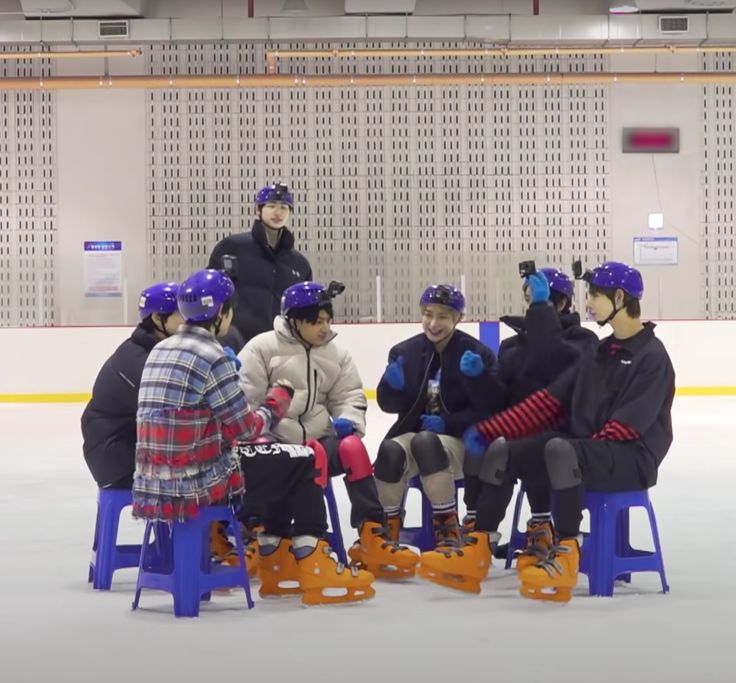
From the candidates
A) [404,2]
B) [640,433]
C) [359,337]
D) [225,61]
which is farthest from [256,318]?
[225,61]

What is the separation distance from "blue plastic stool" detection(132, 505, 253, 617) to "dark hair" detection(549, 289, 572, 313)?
1537mm

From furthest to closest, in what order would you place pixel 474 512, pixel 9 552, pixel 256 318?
pixel 256 318 < pixel 9 552 < pixel 474 512

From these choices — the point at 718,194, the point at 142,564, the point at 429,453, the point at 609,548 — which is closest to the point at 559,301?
the point at 429,453

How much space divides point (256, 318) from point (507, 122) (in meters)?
10.6

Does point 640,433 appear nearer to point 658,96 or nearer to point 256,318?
point 256,318

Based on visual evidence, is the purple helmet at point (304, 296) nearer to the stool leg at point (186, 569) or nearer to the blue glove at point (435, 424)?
the blue glove at point (435, 424)

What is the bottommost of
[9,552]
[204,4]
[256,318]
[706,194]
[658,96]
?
[9,552]

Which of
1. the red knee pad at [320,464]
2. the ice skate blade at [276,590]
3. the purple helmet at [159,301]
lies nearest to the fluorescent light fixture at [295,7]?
the purple helmet at [159,301]

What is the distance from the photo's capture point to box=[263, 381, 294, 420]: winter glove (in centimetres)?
449

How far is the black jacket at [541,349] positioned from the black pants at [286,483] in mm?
935

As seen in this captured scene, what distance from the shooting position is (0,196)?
1625 centimetres

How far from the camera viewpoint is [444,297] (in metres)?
5.10

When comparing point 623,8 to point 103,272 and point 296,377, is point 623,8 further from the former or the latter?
point 296,377

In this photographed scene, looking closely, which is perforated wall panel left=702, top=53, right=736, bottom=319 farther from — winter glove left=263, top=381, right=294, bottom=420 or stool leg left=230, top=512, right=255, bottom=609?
stool leg left=230, top=512, right=255, bottom=609
